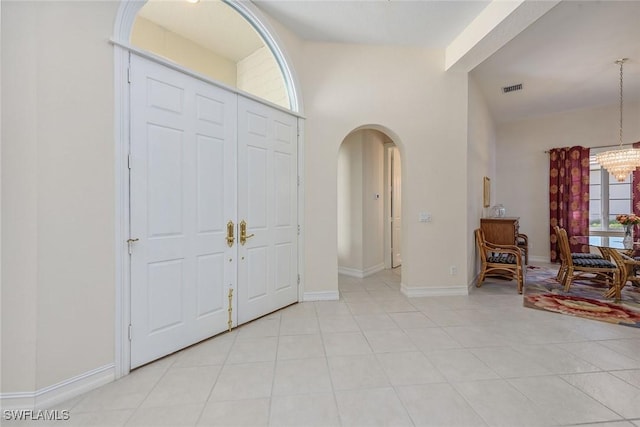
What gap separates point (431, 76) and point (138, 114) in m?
3.46

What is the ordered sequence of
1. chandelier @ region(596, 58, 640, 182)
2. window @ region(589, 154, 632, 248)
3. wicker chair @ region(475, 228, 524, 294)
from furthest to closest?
window @ region(589, 154, 632, 248) < chandelier @ region(596, 58, 640, 182) < wicker chair @ region(475, 228, 524, 294)

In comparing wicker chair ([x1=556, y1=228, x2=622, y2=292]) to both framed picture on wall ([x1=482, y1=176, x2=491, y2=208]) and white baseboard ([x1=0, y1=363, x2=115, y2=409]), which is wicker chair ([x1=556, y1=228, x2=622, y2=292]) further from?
white baseboard ([x1=0, y1=363, x2=115, y2=409])

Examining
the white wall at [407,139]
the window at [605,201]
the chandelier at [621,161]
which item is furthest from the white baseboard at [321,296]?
the window at [605,201]

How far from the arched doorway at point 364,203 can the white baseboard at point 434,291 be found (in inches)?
47.4

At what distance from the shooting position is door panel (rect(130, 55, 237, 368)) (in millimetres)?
2064

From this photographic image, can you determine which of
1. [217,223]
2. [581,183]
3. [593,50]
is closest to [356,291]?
[217,223]

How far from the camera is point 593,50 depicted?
3543mm

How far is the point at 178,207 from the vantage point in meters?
2.28

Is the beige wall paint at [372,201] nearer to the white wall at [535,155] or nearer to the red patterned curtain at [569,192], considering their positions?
the white wall at [535,155]

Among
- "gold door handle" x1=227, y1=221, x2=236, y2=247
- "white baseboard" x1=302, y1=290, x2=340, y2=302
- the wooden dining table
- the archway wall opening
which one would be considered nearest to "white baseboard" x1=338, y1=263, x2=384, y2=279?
"white baseboard" x1=302, y1=290, x2=340, y2=302

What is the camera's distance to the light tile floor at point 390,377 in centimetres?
157

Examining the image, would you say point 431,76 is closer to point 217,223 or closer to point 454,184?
point 454,184

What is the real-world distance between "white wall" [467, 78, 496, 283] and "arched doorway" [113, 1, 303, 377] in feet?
8.07

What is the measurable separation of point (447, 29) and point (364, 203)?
2648 mm
